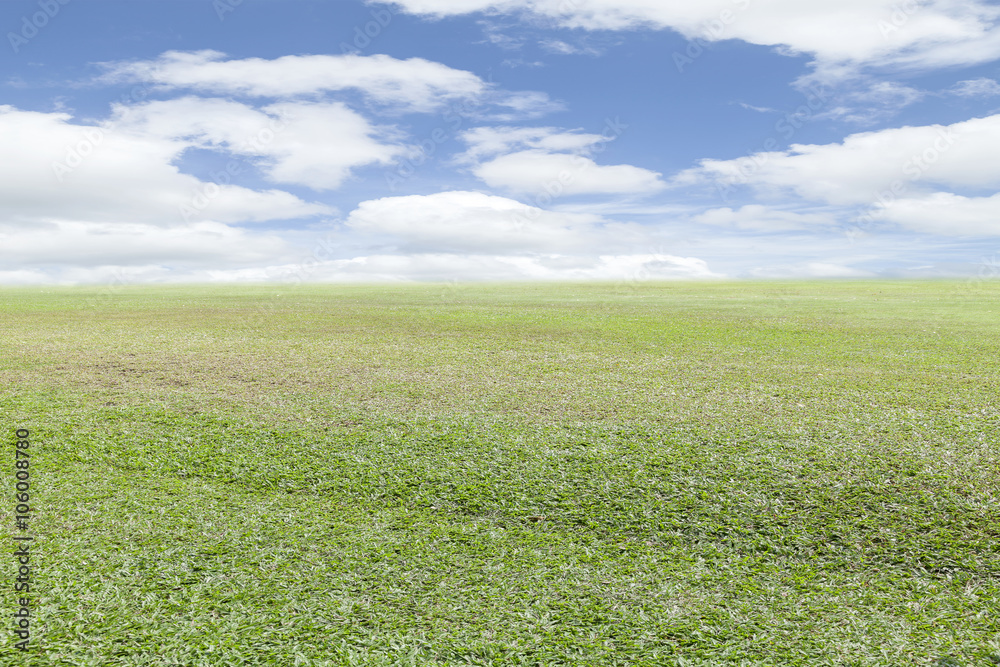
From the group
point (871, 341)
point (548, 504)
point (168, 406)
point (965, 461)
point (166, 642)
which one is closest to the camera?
point (166, 642)

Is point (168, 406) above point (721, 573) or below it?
above

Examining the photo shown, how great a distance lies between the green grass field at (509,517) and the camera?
4.92 m

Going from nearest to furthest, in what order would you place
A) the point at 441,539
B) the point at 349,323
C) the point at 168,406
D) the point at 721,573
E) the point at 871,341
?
the point at 721,573 → the point at 441,539 → the point at 168,406 → the point at 871,341 → the point at 349,323

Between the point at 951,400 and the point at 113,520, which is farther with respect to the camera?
the point at 951,400

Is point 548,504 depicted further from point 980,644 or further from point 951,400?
point 951,400

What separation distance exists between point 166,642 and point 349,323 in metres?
23.5

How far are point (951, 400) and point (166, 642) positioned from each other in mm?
13328

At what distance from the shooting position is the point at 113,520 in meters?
6.77

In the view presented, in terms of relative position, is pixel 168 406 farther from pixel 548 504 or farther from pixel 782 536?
pixel 782 536

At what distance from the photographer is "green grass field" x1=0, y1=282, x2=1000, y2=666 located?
194 inches

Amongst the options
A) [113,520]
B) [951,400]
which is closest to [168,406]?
[113,520]

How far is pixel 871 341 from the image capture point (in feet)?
68.3

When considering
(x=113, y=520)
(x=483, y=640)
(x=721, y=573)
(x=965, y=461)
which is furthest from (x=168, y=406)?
(x=965, y=461)

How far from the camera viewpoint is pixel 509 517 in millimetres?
7016
